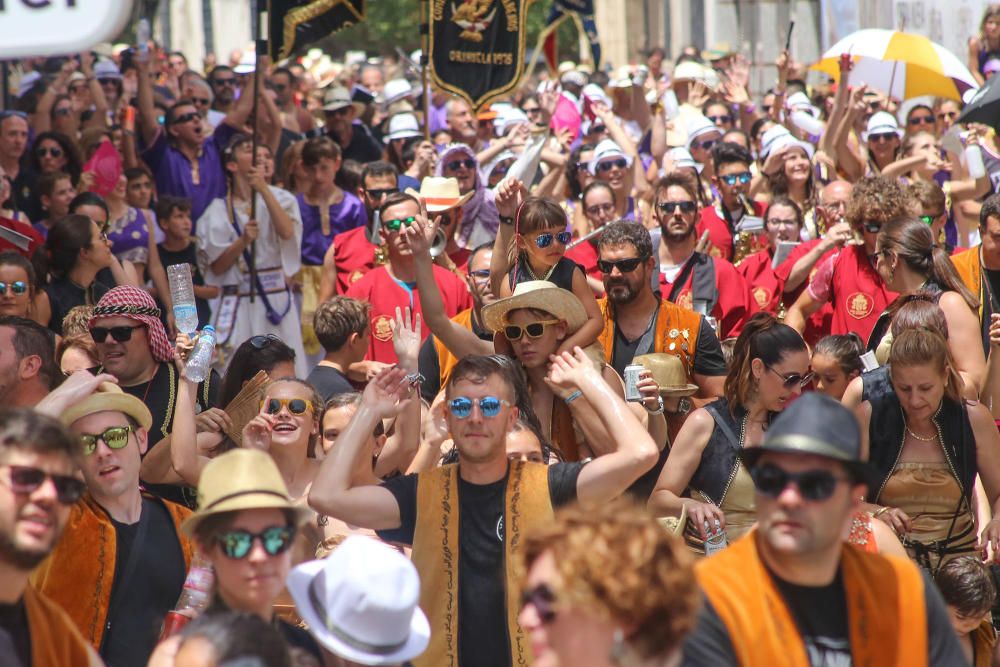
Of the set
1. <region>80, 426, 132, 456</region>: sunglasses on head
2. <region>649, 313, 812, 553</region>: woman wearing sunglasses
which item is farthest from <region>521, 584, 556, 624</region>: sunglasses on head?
<region>649, 313, 812, 553</region>: woman wearing sunglasses

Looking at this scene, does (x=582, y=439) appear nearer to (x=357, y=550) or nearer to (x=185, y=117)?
(x=357, y=550)

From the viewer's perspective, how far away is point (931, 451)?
241 inches

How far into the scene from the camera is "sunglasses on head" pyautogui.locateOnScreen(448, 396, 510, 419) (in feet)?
16.6

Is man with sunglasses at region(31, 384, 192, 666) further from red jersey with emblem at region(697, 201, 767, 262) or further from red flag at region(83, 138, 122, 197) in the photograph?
red flag at region(83, 138, 122, 197)

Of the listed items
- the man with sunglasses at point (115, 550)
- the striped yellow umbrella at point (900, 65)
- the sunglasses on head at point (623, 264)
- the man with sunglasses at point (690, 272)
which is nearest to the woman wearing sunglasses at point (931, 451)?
the sunglasses on head at point (623, 264)

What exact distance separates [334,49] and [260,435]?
41.1 meters

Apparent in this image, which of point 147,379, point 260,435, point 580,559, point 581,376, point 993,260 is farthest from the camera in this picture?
point 993,260

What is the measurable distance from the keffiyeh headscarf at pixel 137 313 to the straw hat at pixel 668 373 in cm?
208

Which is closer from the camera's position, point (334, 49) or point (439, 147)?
point (439, 147)

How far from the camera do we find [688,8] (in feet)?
101

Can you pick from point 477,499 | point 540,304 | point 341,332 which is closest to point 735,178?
point 341,332

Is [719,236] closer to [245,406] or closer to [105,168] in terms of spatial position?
[105,168]

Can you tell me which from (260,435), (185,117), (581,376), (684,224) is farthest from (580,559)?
(185,117)

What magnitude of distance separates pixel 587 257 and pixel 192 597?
4.95 metres
